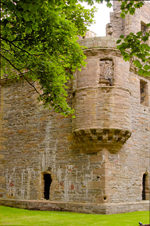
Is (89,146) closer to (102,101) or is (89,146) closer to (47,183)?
(102,101)

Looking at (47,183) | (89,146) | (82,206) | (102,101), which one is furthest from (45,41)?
(47,183)

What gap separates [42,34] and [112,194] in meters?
7.35

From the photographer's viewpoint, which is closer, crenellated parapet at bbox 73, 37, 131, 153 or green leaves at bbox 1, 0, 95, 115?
green leaves at bbox 1, 0, 95, 115

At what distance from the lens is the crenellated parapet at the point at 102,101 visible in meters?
12.9

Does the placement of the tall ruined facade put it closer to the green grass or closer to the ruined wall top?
the ruined wall top

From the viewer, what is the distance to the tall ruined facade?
42.5 feet

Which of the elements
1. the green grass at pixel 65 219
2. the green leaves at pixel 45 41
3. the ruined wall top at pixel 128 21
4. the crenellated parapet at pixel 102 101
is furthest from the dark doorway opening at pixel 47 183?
the ruined wall top at pixel 128 21

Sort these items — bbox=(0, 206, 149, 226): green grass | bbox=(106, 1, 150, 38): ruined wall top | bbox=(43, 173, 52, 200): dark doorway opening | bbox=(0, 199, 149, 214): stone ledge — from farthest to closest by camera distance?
1. bbox=(106, 1, 150, 38): ruined wall top
2. bbox=(43, 173, 52, 200): dark doorway opening
3. bbox=(0, 199, 149, 214): stone ledge
4. bbox=(0, 206, 149, 226): green grass

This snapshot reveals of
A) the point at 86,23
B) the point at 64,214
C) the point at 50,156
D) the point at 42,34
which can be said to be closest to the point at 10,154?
the point at 50,156

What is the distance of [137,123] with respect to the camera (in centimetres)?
1515

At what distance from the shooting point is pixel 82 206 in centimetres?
1283

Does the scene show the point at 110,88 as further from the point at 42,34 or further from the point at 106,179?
the point at 42,34

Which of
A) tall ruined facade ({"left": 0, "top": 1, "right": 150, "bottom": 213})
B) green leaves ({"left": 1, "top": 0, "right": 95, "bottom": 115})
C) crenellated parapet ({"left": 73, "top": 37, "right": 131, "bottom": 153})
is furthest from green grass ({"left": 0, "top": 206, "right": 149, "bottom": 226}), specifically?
green leaves ({"left": 1, "top": 0, "right": 95, "bottom": 115})

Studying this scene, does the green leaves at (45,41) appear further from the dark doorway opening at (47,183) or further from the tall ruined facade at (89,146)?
the dark doorway opening at (47,183)
